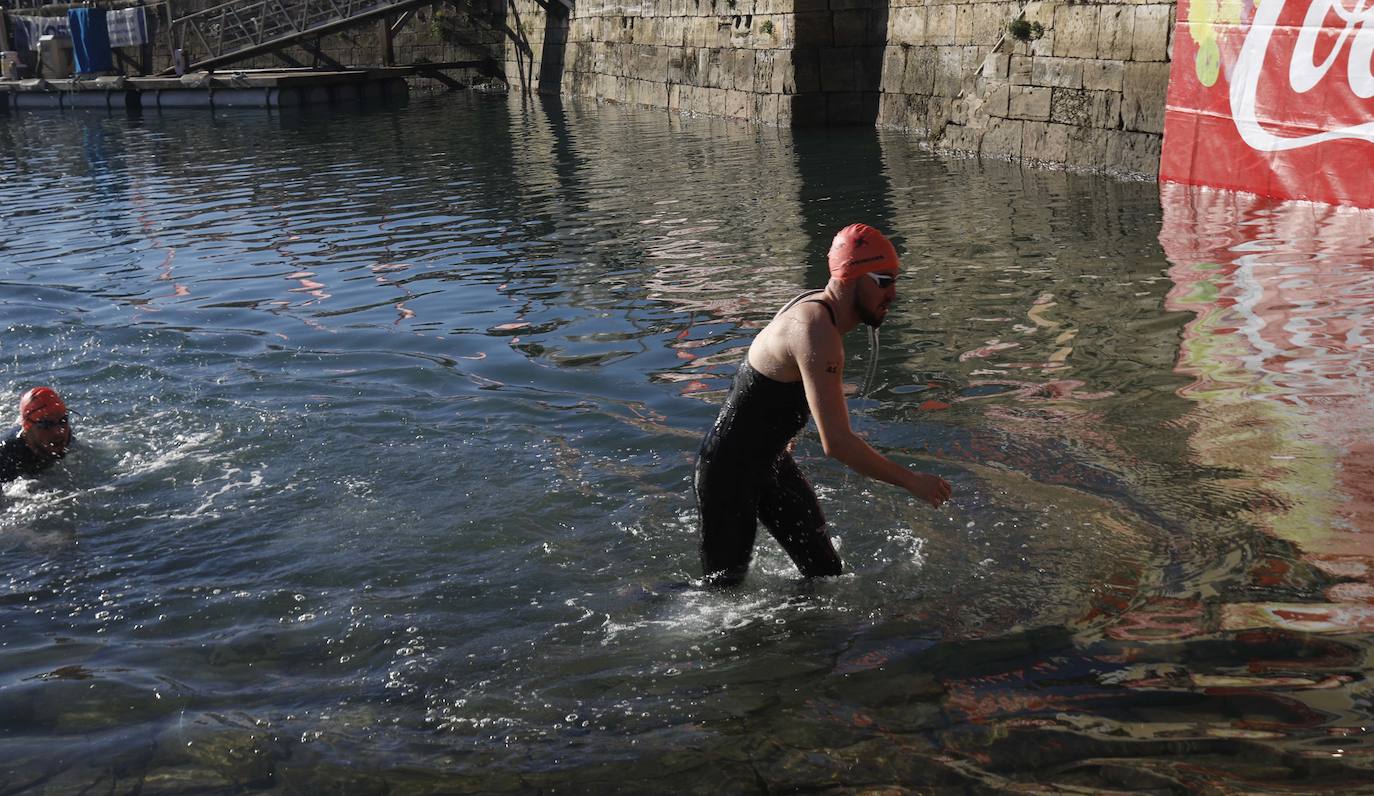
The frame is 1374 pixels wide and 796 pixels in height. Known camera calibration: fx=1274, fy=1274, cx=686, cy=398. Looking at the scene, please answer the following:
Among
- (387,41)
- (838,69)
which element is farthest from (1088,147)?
(387,41)

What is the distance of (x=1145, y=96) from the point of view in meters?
15.1

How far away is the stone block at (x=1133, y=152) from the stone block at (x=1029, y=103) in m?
1.29

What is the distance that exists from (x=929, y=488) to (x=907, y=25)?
18.2 metres

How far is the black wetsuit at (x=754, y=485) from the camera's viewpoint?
4.97 metres

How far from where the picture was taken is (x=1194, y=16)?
46.2ft

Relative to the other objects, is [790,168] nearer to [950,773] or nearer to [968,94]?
[968,94]

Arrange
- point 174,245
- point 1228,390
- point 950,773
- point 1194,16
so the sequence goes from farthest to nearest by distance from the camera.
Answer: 1. point 174,245
2. point 1194,16
3. point 1228,390
4. point 950,773

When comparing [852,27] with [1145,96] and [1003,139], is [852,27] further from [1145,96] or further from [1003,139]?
[1145,96]

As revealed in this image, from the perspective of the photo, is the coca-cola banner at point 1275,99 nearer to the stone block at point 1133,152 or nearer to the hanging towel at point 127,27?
the stone block at point 1133,152

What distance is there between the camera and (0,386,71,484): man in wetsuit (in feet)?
24.2

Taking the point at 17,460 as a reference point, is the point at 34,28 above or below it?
above

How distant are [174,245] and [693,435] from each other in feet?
32.6

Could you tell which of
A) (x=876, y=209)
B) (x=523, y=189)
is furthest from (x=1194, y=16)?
(x=523, y=189)

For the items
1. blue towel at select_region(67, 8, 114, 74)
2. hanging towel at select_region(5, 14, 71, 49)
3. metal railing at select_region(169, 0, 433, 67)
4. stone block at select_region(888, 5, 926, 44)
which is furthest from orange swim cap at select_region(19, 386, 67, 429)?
hanging towel at select_region(5, 14, 71, 49)
